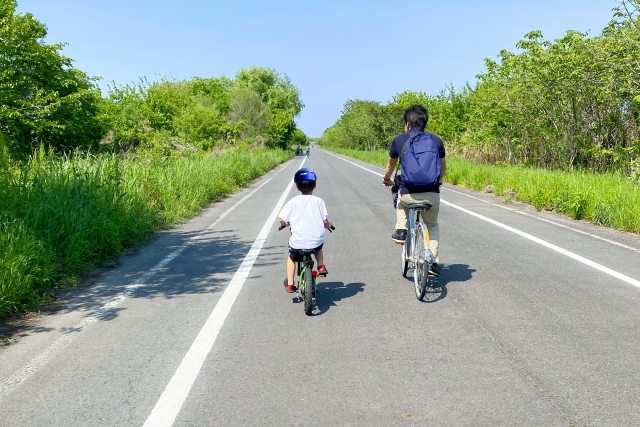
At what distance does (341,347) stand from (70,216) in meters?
5.32

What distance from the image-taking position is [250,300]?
5.93 m

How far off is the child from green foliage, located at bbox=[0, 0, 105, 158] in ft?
70.0

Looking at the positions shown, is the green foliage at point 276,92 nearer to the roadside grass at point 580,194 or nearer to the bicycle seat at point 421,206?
the roadside grass at point 580,194

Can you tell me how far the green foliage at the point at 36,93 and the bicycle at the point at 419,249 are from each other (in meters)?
21.6

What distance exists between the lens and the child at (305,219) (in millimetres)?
5461

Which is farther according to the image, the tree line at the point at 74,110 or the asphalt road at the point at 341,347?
the tree line at the point at 74,110

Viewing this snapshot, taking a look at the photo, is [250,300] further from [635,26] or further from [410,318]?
[635,26]

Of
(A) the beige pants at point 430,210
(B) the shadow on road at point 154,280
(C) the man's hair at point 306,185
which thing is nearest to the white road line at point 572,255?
(A) the beige pants at point 430,210

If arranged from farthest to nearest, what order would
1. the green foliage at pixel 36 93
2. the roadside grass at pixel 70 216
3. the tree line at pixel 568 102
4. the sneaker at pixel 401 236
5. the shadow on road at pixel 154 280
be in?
the green foliage at pixel 36 93 → the tree line at pixel 568 102 → the sneaker at pixel 401 236 → the roadside grass at pixel 70 216 → the shadow on road at pixel 154 280

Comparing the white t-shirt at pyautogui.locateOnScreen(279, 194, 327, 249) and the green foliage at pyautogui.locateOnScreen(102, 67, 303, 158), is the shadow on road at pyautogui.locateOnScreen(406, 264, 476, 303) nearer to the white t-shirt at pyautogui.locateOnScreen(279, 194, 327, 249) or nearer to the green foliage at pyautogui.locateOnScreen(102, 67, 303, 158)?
the white t-shirt at pyautogui.locateOnScreen(279, 194, 327, 249)

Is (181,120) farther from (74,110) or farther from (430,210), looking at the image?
(430,210)

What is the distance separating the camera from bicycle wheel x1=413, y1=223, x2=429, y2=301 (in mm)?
5730

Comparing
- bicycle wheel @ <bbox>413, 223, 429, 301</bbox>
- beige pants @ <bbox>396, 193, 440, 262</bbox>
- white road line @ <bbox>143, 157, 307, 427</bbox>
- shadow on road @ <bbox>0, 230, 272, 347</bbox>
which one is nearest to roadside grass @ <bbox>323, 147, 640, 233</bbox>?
beige pants @ <bbox>396, 193, 440, 262</bbox>

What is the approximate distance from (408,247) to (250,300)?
6.32 feet
